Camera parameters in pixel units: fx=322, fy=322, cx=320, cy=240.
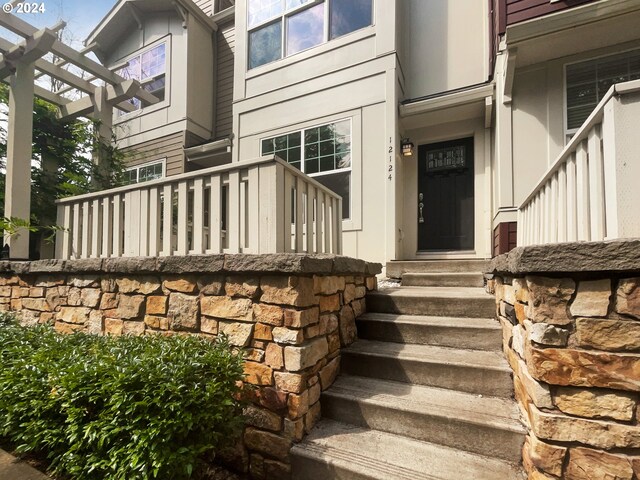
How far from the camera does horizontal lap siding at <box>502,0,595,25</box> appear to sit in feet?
10.1

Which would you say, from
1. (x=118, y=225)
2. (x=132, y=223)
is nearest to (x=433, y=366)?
(x=132, y=223)

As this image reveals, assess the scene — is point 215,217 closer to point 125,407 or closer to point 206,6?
point 125,407

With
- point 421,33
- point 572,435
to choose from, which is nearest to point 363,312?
point 572,435

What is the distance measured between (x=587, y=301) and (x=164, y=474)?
1978mm

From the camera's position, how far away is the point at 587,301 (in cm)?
132

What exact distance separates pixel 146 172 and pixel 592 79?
749 cm

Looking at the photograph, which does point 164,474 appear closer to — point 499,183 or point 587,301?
point 587,301

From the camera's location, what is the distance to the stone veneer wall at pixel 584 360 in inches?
48.9

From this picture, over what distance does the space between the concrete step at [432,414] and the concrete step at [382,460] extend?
47mm

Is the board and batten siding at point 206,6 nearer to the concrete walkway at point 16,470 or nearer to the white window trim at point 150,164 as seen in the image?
the white window trim at point 150,164

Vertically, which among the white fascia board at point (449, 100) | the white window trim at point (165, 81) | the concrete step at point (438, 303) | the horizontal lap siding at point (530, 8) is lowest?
the concrete step at point (438, 303)

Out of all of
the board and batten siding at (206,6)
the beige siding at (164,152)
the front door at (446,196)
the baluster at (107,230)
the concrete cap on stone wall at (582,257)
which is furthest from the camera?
the board and batten siding at (206,6)

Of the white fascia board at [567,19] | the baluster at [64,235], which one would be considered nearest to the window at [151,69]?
the baluster at [64,235]

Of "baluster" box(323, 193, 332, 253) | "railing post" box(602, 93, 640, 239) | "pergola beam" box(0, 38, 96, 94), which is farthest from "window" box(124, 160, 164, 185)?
"railing post" box(602, 93, 640, 239)
